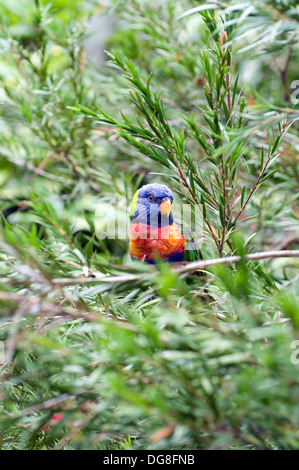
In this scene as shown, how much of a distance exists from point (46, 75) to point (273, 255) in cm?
68

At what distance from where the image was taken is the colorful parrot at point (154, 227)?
2.24 ft

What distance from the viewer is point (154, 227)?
731 mm

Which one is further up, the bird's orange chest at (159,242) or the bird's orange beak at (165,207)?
the bird's orange beak at (165,207)

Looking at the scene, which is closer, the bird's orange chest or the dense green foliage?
the dense green foliage

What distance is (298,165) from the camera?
27.0 inches

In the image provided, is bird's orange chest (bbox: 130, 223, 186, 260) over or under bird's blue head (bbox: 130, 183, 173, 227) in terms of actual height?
under

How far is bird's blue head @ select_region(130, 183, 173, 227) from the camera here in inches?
28.3

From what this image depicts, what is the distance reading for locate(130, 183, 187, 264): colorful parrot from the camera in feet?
2.24

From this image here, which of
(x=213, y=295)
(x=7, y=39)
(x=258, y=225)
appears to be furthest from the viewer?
(x=7, y=39)

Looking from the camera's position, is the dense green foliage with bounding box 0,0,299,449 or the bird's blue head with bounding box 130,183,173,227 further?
the bird's blue head with bounding box 130,183,173,227

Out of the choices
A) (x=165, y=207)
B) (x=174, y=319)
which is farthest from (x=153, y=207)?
(x=174, y=319)
